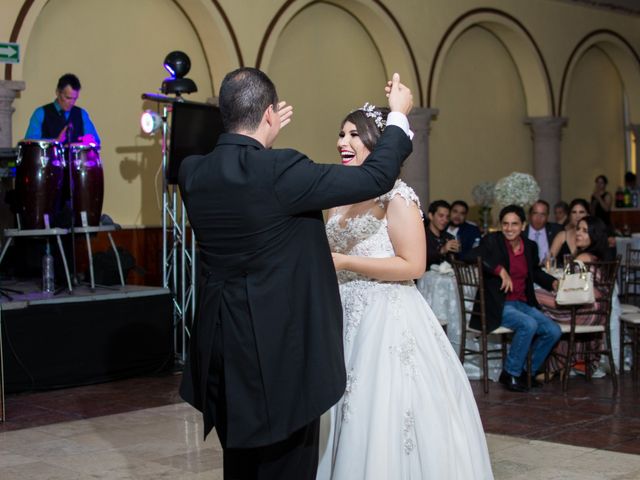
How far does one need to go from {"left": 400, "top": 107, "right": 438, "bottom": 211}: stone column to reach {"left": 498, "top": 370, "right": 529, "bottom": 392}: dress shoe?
15.6 ft

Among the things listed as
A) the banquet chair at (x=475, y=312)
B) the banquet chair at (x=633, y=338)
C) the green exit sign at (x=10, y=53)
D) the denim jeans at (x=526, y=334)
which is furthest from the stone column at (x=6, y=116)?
the banquet chair at (x=633, y=338)

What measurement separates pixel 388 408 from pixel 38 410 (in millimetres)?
3283

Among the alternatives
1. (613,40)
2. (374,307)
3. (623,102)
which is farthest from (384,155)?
(623,102)

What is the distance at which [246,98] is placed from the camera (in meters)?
2.36

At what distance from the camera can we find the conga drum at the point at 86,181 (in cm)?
672

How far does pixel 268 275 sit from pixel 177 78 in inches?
203

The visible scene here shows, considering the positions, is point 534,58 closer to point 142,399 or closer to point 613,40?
point 613,40

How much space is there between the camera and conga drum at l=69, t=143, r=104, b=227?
6.72 m

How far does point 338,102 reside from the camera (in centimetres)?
1092

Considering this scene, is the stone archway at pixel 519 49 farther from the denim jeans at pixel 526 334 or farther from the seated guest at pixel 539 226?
the denim jeans at pixel 526 334

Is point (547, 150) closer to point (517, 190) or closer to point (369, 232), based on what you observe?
point (517, 190)

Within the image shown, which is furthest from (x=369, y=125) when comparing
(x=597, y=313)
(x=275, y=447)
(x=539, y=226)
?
(x=539, y=226)

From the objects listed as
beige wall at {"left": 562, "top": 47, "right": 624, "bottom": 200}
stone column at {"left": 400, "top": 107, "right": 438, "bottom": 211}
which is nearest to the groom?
stone column at {"left": 400, "top": 107, "right": 438, "bottom": 211}

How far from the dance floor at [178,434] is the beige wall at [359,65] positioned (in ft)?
10.0
